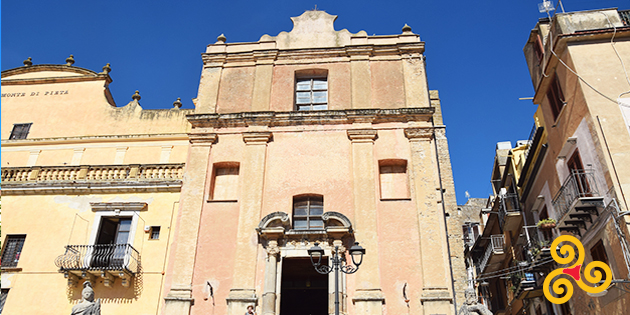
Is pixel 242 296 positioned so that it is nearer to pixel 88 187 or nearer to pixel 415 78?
pixel 88 187

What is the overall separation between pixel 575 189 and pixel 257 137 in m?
9.93

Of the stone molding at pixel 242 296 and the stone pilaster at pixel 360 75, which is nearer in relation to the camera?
the stone molding at pixel 242 296

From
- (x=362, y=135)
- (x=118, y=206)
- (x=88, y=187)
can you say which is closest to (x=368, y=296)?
(x=362, y=135)

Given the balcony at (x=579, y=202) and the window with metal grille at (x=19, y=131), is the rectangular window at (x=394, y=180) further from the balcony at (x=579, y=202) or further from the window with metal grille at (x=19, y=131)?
the window with metal grille at (x=19, y=131)

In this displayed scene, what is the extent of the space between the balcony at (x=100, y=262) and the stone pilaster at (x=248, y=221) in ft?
10.5

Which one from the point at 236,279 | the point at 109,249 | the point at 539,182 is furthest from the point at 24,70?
the point at 539,182

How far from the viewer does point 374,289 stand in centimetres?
1545

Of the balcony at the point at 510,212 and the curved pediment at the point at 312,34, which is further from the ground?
the curved pediment at the point at 312,34

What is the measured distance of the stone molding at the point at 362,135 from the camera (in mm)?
18281

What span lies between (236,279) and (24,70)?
1407 centimetres

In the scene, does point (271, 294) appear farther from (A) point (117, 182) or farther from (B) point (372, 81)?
(B) point (372, 81)

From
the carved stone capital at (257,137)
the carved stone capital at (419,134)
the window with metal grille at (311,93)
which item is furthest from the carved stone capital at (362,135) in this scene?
the carved stone capital at (257,137)

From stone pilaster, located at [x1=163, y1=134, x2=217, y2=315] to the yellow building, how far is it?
455 millimetres

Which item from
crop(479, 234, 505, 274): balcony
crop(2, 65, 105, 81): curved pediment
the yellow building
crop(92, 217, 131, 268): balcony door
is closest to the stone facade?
the yellow building
